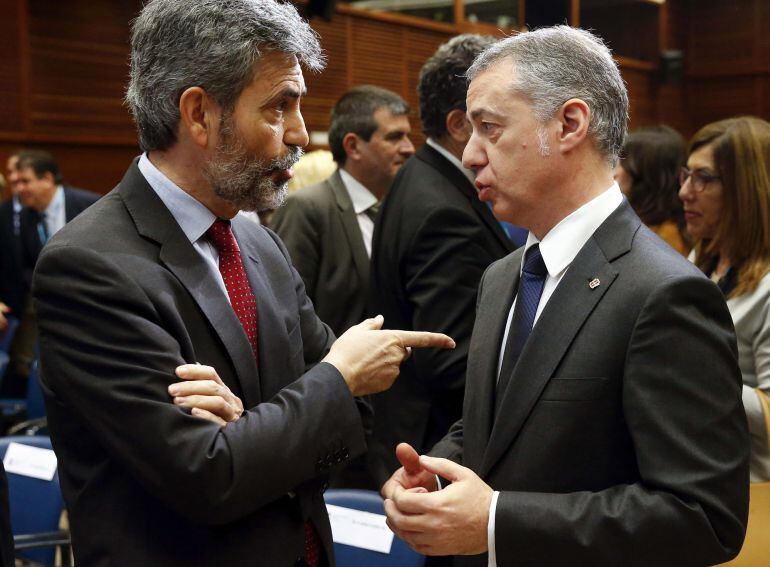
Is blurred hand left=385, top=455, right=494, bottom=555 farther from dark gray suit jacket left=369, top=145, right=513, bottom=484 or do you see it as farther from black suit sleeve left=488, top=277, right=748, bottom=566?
dark gray suit jacket left=369, top=145, right=513, bottom=484

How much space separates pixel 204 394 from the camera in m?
1.41

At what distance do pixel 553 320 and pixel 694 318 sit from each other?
0.78ft

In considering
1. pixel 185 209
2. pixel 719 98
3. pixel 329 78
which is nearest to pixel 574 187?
pixel 185 209

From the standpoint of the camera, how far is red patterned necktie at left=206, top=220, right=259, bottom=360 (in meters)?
1.63

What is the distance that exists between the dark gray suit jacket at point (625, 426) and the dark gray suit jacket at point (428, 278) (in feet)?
3.04

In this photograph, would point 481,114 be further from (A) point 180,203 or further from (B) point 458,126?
(B) point 458,126

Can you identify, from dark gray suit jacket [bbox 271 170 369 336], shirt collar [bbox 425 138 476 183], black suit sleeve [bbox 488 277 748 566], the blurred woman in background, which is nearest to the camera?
black suit sleeve [bbox 488 277 748 566]

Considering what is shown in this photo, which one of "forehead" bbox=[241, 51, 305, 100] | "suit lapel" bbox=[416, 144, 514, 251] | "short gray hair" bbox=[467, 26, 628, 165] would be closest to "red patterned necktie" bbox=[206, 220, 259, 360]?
"forehead" bbox=[241, 51, 305, 100]

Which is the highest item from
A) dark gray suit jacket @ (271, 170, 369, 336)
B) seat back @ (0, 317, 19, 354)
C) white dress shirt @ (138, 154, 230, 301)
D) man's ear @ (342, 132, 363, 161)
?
white dress shirt @ (138, 154, 230, 301)

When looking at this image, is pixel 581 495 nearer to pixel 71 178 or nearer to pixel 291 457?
pixel 291 457

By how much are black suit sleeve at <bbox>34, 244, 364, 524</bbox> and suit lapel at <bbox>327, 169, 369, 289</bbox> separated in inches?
80.2

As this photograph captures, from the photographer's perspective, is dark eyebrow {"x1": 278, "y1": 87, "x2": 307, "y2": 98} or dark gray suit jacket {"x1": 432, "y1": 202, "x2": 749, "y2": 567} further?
dark eyebrow {"x1": 278, "y1": 87, "x2": 307, "y2": 98}

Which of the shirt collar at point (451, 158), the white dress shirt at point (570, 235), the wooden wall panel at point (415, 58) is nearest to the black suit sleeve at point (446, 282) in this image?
the shirt collar at point (451, 158)

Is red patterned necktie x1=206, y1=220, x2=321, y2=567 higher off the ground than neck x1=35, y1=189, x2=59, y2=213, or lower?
higher
